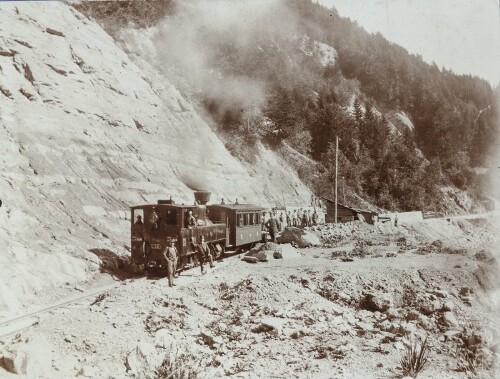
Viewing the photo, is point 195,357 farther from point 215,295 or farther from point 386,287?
point 386,287

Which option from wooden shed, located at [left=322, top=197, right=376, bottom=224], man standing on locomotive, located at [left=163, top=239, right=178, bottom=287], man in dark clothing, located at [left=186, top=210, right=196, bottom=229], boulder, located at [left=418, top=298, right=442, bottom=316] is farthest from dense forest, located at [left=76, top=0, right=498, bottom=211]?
boulder, located at [left=418, top=298, right=442, bottom=316]

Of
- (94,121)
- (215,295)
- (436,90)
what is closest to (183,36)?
(94,121)

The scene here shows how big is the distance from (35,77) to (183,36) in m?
A: 27.1

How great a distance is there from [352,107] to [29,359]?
63348mm

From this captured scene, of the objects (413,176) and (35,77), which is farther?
(413,176)

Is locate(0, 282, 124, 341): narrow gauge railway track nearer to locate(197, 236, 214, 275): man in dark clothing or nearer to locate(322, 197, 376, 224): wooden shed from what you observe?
locate(197, 236, 214, 275): man in dark clothing

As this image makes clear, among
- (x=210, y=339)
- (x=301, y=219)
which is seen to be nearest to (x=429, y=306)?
(x=210, y=339)

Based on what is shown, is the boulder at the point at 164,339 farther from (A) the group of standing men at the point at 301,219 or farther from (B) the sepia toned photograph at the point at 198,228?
(A) the group of standing men at the point at 301,219

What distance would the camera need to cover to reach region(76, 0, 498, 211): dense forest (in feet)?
158

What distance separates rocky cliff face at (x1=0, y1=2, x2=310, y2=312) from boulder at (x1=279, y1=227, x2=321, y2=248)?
6.15 meters

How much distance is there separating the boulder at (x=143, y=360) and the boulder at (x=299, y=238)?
16589 millimetres

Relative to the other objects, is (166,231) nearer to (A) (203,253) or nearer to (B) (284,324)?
(A) (203,253)

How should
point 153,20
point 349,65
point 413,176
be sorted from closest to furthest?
point 153,20, point 413,176, point 349,65

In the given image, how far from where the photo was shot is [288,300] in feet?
40.0
